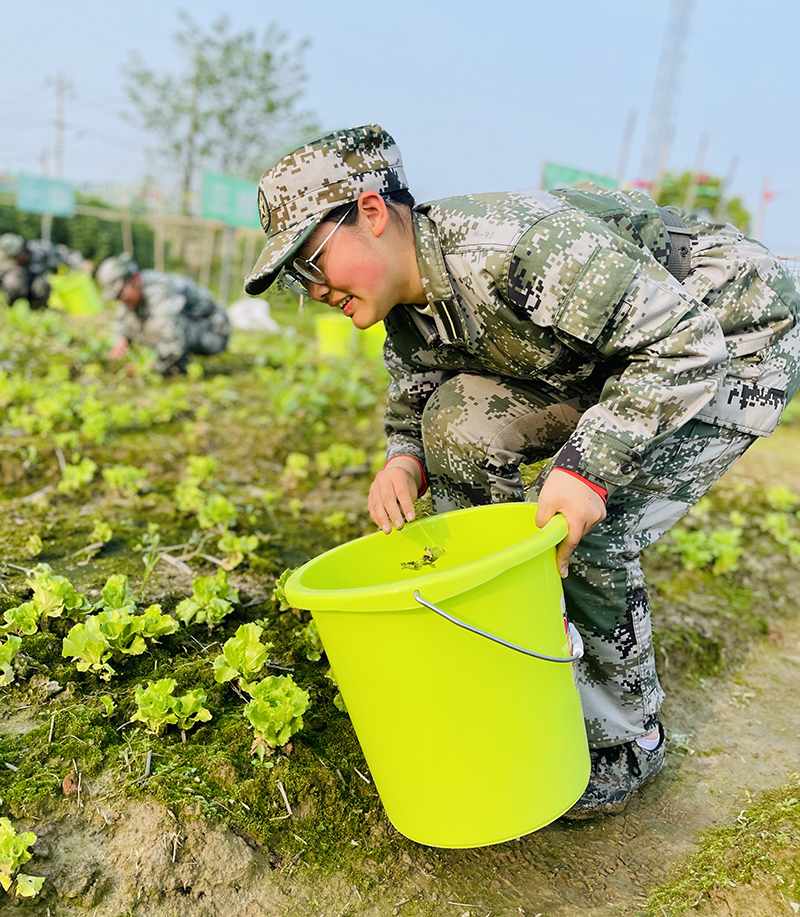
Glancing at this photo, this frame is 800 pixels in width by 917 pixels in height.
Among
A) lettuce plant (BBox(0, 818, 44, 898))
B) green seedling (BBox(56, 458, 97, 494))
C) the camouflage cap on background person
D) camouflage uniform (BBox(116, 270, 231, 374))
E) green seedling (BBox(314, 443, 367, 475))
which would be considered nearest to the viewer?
lettuce plant (BBox(0, 818, 44, 898))

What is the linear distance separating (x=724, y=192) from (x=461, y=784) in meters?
14.7

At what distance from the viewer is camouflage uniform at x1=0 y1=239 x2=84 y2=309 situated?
8.70 metres

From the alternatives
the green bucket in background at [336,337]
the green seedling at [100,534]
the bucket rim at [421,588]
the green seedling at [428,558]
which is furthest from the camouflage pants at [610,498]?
the green bucket in background at [336,337]

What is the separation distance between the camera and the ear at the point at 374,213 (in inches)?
61.9

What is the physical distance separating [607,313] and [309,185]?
63 centimetres

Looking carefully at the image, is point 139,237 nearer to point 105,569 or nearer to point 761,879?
point 105,569

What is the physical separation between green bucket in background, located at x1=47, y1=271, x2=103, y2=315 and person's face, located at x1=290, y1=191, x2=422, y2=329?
6.62 m

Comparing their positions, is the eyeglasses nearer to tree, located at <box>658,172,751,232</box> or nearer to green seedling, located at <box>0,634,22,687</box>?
green seedling, located at <box>0,634,22,687</box>

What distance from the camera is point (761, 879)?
151 centimetres

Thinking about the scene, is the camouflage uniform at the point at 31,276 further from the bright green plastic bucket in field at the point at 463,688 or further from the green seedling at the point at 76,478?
the bright green plastic bucket in field at the point at 463,688

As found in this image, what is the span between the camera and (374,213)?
1.59 metres

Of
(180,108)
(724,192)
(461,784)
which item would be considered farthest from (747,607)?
(180,108)

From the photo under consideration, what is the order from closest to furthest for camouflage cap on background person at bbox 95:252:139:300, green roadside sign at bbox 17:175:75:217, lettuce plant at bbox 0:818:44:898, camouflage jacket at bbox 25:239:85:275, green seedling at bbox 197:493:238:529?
lettuce plant at bbox 0:818:44:898 → green seedling at bbox 197:493:238:529 → camouflage cap on background person at bbox 95:252:139:300 → camouflage jacket at bbox 25:239:85:275 → green roadside sign at bbox 17:175:75:217

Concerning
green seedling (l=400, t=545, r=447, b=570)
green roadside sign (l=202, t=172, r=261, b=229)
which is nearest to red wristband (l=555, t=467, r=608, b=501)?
green seedling (l=400, t=545, r=447, b=570)
